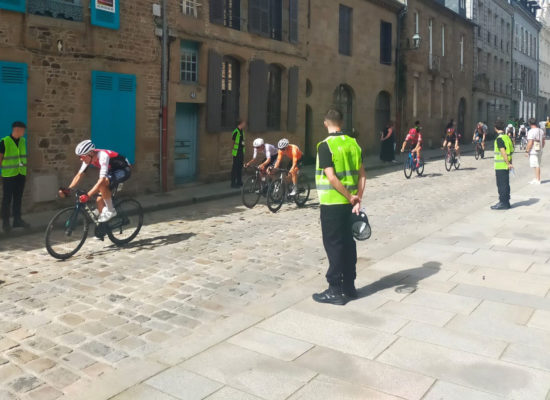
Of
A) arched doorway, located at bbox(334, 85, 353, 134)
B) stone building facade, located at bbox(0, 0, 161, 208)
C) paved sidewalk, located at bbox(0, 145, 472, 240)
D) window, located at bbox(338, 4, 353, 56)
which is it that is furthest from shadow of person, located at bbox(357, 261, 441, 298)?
window, located at bbox(338, 4, 353, 56)

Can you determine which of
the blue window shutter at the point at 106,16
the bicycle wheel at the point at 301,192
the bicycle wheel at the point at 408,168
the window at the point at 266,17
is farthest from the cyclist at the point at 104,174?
the bicycle wheel at the point at 408,168

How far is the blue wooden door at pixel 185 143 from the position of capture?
49.9 ft

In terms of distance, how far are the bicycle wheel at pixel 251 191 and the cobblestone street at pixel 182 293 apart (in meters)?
0.71

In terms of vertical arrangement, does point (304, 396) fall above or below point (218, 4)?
below

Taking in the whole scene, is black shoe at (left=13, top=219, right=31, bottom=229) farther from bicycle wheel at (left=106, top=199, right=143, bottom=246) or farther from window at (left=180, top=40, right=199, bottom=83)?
window at (left=180, top=40, right=199, bottom=83)

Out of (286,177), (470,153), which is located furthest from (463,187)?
(470,153)

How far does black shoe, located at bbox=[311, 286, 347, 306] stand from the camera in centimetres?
556

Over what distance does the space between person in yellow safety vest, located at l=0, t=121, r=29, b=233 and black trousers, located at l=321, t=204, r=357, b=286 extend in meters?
5.91

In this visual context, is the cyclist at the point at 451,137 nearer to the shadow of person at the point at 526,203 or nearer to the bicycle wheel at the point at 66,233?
the shadow of person at the point at 526,203

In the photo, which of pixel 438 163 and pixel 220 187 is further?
pixel 438 163

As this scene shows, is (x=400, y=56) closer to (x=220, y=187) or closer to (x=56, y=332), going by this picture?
(x=220, y=187)

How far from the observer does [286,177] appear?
11969 mm

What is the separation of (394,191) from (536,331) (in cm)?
1057

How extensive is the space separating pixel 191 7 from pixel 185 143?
141 inches
